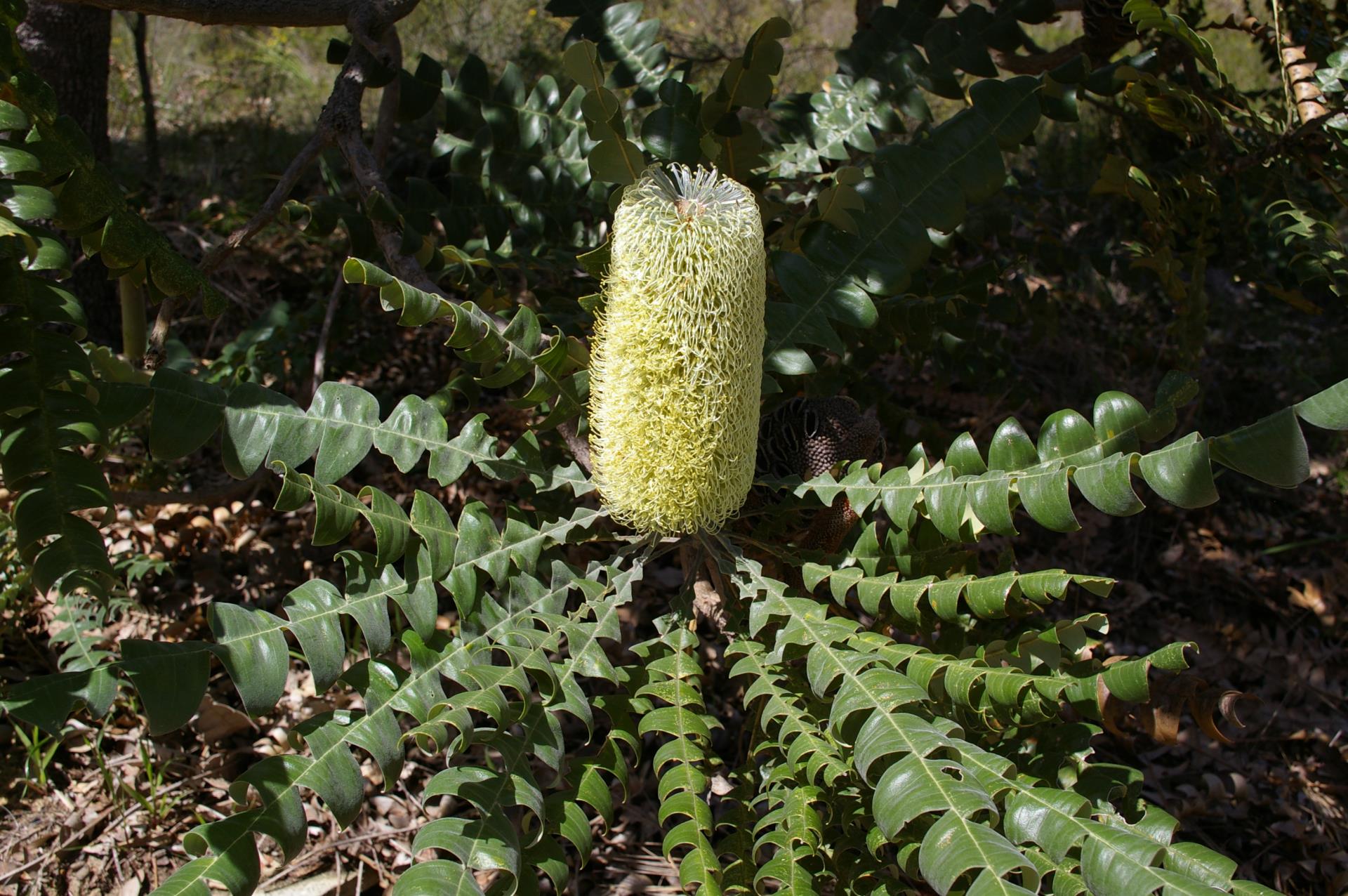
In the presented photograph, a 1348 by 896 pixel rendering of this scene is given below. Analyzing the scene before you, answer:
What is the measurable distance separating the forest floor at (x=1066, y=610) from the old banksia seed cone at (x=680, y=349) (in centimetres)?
79

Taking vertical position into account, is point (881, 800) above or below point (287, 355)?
below

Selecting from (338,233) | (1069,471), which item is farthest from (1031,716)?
(338,233)

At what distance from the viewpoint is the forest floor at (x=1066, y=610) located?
2.28 meters

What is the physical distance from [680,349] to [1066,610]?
2.32 metres

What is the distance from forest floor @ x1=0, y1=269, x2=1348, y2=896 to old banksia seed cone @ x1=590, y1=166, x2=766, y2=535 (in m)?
0.79

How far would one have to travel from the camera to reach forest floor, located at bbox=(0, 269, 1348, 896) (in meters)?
2.28

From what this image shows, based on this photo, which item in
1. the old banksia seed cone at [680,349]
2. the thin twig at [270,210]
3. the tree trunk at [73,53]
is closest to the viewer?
the old banksia seed cone at [680,349]

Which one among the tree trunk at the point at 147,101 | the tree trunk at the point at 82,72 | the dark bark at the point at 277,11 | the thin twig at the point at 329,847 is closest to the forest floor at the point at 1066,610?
the thin twig at the point at 329,847

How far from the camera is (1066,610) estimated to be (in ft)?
11.4

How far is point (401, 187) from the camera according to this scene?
424 cm

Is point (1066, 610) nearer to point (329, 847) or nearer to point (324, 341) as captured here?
point (329, 847)

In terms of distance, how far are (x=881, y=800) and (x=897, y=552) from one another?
30.2 inches

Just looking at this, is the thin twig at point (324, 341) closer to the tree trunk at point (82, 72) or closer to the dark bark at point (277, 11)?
the dark bark at point (277, 11)

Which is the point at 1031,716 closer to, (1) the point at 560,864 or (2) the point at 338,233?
(1) the point at 560,864
